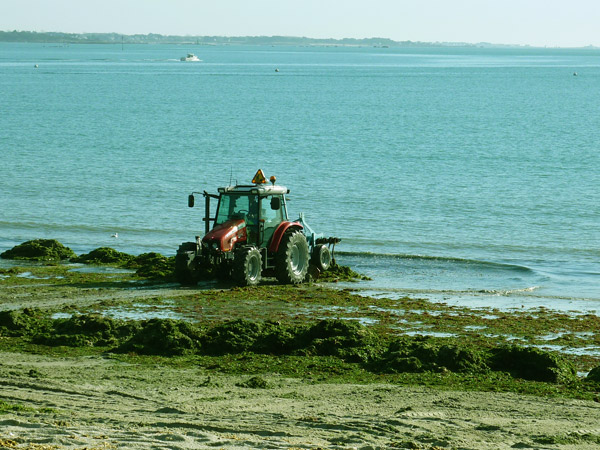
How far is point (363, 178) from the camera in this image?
46562 millimetres

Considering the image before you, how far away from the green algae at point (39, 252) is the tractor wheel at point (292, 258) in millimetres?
6811

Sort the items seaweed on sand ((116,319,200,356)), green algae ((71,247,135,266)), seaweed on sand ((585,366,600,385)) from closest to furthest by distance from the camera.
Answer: seaweed on sand ((585,366,600,385)) → seaweed on sand ((116,319,200,356)) → green algae ((71,247,135,266))

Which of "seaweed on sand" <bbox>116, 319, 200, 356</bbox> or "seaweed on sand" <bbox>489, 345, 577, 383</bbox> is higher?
"seaweed on sand" <bbox>489, 345, 577, 383</bbox>

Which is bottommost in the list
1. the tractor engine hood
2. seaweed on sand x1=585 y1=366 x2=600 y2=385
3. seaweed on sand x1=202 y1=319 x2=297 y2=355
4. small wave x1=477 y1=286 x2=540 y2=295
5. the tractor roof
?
small wave x1=477 y1=286 x2=540 y2=295

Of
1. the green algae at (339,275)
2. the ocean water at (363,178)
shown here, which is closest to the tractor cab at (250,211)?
the green algae at (339,275)

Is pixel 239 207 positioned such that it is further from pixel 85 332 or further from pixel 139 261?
pixel 85 332

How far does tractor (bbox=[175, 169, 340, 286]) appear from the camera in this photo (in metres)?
20.0

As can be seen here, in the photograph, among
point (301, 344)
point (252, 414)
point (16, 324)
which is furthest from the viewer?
point (16, 324)

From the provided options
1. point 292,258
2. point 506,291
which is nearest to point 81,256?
Answer: point 292,258

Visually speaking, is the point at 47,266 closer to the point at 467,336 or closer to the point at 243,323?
the point at 243,323

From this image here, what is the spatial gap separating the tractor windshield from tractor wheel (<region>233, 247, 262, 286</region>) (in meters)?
0.84

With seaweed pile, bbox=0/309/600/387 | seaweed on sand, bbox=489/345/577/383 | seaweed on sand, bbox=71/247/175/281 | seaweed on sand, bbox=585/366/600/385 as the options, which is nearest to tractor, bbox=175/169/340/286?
seaweed on sand, bbox=71/247/175/281

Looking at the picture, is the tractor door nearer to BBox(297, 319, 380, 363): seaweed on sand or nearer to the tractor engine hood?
the tractor engine hood

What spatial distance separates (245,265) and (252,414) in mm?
9144
